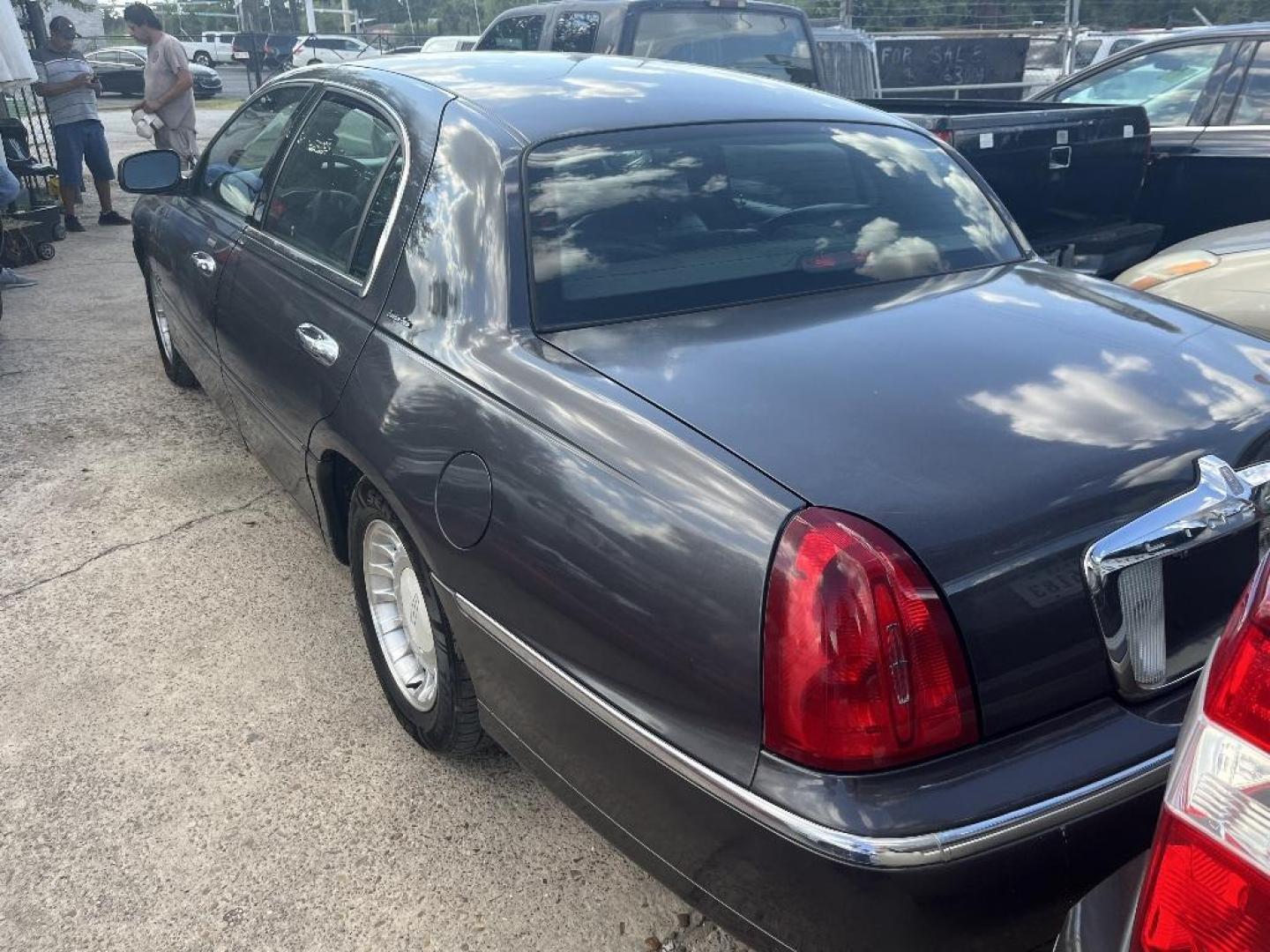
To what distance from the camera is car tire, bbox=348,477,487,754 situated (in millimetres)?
2508

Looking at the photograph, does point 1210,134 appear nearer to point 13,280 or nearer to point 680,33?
point 680,33

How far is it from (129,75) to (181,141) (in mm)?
25778

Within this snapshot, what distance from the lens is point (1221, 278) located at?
404 cm

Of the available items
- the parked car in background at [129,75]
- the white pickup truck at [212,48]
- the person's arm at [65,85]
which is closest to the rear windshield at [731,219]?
the person's arm at [65,85]

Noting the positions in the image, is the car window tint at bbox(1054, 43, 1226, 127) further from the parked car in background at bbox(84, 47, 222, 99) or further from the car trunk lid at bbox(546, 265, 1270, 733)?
the parked car in background at bbox(84, 47, 222, 99)

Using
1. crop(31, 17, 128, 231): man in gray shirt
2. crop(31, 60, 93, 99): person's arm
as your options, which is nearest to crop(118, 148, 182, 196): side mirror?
crop(31, 17, 128, 231): man in gray shirt

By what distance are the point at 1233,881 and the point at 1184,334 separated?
5.09 ft

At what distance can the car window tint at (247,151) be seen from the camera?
3.64 meters

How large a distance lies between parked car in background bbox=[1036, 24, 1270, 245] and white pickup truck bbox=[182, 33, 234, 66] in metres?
40.5

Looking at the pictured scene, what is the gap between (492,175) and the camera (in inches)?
98.0

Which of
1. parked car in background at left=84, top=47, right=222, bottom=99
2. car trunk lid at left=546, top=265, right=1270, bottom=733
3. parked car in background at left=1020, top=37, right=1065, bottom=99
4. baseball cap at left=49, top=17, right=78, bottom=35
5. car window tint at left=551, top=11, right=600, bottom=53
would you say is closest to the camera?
car trunk lid at left=546, top=265, right=1270, bottom=733

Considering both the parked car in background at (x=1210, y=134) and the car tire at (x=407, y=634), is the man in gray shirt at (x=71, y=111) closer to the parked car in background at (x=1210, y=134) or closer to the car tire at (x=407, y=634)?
the car tire at (x=407, y=634)

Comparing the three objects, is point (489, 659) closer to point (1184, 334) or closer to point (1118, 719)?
point (1118, 719)

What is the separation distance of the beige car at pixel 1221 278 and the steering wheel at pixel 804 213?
5.39 ft
